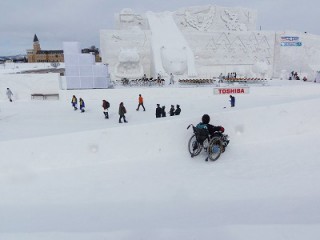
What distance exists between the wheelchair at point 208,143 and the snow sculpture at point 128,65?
11929 millimetres

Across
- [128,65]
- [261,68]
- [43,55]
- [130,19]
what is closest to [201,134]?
[128,65]

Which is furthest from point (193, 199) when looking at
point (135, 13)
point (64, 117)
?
point (135, 13)

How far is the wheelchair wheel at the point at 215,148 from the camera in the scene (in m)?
7.15

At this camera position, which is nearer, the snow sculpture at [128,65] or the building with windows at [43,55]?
the snow sculpture at [128,65]

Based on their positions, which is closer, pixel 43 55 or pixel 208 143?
pixel 208 143

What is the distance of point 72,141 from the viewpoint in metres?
7.12

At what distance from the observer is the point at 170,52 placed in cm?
2002

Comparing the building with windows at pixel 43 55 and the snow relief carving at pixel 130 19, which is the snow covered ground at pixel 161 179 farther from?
the building with windows at pixel 43 55

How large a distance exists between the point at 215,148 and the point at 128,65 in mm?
13064

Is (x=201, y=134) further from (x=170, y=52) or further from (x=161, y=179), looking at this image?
(x=170, y=52)

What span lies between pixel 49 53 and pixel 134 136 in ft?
245

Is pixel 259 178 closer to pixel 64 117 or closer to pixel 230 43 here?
pixel 64 117

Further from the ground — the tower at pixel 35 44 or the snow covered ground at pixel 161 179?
the tower at pixel 35 44

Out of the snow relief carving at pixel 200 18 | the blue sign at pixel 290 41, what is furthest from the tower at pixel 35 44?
the blue sign at pixel 290 41
